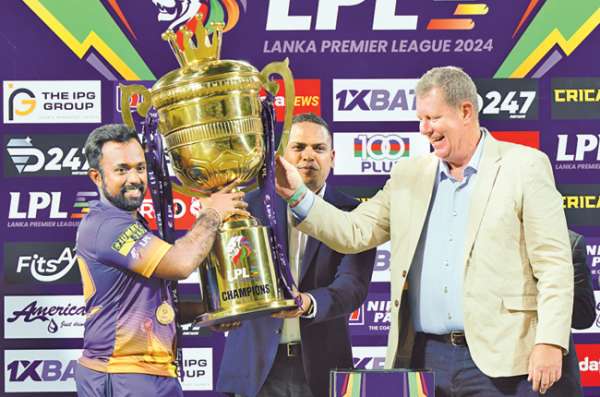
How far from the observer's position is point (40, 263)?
5.43 metres

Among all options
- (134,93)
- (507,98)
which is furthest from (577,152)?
(134,93)

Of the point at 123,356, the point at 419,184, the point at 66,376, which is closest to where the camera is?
the point at 123,356

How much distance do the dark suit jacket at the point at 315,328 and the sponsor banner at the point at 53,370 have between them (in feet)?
4.53

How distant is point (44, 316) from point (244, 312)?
8.17 ft

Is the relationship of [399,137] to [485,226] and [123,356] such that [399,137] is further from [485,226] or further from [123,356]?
[123,356]

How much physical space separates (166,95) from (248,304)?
79cm

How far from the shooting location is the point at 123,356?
3.25 m

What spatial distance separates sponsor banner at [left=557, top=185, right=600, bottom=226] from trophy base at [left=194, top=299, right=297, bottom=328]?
259 cm

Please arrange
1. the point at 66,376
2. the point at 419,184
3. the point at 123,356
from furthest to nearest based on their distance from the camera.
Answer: the point at 66,376 → the point at 419,184 → the point at 123,356

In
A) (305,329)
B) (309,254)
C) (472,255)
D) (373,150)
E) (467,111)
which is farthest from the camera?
(373,150)

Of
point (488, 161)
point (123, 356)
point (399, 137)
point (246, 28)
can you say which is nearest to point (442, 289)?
point (488, 161)

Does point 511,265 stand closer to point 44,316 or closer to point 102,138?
point 102,138

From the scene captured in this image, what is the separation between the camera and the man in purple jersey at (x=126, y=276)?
127 inches

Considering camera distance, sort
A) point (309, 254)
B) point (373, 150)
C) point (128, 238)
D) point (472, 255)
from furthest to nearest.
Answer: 1. point (373, 150)
2. point (309, 254)
3. point (472, 255)
4. point (128, 238)
